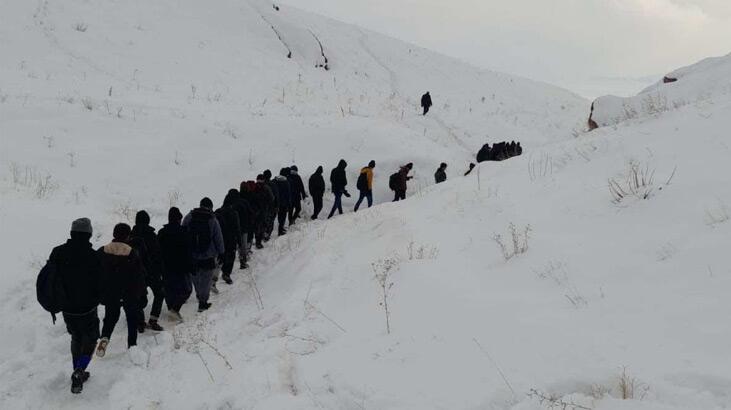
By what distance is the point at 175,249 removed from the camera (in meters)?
7.64

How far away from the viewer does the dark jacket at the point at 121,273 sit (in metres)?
6.25

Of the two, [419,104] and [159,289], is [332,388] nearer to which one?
[159,289]

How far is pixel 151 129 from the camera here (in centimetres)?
1484

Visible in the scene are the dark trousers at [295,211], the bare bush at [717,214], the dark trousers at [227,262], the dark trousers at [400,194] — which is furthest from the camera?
the dark trousers at [400,194]

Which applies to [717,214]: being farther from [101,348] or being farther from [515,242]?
[101,348]

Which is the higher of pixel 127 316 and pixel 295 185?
pixel 295 185

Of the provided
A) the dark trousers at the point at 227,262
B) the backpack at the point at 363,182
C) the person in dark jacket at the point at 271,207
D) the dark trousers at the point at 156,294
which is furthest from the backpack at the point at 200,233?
the backpack at the point at 363,182

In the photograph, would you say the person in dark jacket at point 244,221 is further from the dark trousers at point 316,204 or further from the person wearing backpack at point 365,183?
the person wearing backpack at point 365,183

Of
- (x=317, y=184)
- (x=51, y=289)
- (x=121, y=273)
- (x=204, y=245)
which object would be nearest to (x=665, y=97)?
(x=317, y=184)

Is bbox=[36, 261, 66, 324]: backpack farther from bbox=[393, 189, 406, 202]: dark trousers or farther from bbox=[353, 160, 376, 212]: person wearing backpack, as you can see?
bbox=[393, 189, 406, 202]: dark trousers

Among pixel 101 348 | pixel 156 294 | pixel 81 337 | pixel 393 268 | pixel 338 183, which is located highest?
pixel 338 183

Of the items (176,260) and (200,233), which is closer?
(176,260)

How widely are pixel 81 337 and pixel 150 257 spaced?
1731mm

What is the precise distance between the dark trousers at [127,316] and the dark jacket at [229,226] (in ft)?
8.18
